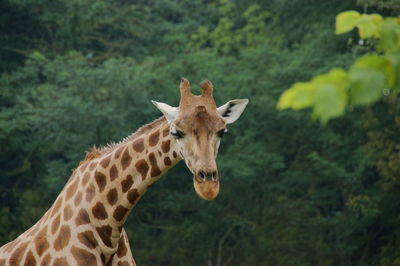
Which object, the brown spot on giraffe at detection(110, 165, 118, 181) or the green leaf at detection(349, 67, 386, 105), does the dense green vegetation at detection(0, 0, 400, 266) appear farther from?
the green leaf at detection(349, 67, 386, 105)

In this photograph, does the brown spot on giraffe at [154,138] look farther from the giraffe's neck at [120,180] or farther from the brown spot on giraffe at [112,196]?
the brown spot on giraffe at [112,196]

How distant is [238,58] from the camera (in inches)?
1077

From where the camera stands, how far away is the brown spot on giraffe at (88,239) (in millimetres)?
6094

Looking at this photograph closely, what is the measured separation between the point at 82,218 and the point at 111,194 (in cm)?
26

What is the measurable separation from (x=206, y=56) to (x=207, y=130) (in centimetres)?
1850

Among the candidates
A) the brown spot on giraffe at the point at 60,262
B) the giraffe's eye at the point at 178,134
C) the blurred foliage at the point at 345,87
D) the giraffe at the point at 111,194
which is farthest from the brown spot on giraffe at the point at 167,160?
the blurred foliage at the point at 345,87

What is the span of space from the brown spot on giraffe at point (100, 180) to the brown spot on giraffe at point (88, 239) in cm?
30

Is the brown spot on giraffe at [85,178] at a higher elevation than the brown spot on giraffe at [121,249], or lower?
higher

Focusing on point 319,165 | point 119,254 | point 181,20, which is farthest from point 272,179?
point 119,254

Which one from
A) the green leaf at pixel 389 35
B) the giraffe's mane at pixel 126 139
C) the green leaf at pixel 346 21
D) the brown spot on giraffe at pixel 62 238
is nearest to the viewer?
the green leaf at pixel 389 35

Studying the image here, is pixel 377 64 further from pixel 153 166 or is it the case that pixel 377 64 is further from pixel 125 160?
pixel 125 160

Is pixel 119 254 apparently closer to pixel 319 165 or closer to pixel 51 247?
pixel 51 247

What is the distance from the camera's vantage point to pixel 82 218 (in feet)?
20.2

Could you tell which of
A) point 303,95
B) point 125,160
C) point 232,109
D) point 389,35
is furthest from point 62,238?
point 303,95
